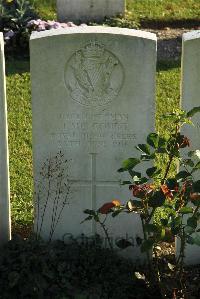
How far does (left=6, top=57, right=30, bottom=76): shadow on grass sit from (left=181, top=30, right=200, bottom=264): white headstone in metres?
4.03

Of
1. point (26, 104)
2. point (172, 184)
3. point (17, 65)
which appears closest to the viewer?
point (172, 184)

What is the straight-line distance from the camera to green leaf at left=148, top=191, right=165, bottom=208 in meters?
4.66

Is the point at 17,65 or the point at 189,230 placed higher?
the point at 17,65

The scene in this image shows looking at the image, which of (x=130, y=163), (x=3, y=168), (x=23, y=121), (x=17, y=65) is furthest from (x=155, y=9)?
(x=130, y=163)

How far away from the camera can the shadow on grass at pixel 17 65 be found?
891 cm

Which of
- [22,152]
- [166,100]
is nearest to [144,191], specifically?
[22,152]

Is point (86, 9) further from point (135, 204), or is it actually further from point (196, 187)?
point (196, 187)

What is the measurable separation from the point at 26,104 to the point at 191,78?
11.1 ft

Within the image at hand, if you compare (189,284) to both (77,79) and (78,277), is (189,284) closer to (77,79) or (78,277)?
(78,277)

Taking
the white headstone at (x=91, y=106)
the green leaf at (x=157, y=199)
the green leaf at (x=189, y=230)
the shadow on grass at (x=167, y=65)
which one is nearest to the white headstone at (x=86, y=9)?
the shadow on grass at (x=167, y=65)

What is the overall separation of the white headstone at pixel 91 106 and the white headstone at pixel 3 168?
0.68 feet

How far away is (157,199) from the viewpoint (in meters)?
4.66

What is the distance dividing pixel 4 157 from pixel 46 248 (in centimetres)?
70

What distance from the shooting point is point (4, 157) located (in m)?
5.28
